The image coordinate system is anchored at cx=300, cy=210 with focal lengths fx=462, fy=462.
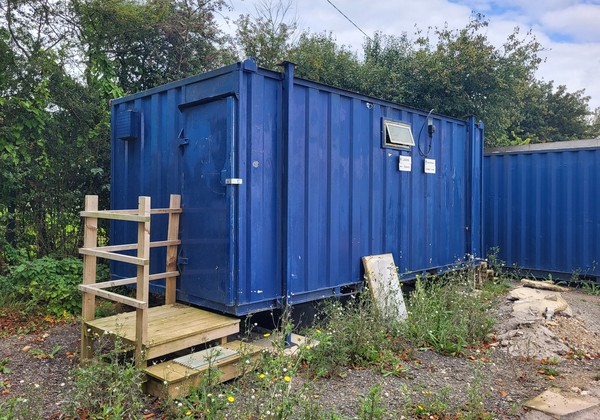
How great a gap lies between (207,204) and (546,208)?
254 inches

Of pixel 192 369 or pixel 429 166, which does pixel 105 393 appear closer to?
pixel 192 369

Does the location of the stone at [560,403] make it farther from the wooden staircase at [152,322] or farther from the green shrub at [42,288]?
the green shrub at [42,288]

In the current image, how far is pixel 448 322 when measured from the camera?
4.71m

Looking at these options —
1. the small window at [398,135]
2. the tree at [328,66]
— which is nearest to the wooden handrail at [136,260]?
the small window at [398,135]

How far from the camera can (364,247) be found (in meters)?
5.27

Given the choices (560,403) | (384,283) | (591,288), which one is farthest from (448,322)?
(591,288)

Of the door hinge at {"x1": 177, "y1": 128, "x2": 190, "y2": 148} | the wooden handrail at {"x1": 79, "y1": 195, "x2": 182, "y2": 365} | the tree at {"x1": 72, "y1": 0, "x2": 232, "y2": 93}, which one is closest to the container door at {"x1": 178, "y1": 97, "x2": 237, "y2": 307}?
the door hinge at {"x1": 177, "y1": 128, "x2": 190, "y2": 148}

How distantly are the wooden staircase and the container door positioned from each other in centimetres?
15

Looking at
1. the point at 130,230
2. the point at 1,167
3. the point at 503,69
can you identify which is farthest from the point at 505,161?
the point at 1,167

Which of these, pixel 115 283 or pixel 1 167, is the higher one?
pixel 1 167

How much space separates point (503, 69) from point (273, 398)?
409 inches

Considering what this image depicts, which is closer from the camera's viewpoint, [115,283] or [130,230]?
[115,283]

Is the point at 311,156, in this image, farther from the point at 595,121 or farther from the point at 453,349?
the point at 595,121

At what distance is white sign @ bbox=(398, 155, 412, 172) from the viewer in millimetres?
5758
